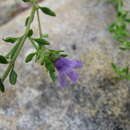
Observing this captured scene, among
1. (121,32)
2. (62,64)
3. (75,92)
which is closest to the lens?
(62,64)

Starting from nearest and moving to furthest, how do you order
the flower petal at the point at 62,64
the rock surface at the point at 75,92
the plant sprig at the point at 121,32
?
the flower petal at the point at 62,64, the rock surface at the point at 75,92, the plant sprig at the point at 121,32

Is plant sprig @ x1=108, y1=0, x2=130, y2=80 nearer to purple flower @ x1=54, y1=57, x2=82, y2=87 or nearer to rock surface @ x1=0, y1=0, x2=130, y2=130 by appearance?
rock surface @ x1=0, y1=0, x2=130, y2=130

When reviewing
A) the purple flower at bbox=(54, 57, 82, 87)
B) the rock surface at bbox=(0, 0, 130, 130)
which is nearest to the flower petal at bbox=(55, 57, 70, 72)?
the purple flower at bbox=(54, 57, 82, 87)

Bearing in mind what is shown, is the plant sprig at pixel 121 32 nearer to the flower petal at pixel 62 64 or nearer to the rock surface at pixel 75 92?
the rock surface at pixel 75 92

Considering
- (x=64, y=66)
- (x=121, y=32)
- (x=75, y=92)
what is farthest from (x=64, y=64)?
(x=121, y=32)

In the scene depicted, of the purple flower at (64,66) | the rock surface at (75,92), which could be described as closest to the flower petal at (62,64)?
the purple flower at (64,66)

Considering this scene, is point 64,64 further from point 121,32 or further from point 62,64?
point 121,32

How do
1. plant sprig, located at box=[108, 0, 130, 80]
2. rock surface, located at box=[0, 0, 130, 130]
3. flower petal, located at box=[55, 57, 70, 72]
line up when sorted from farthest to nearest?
plant sprig, located at box=[108, 0, 130, 80] → rock surface, located at box=[0, 0, 130, 130] → flower petal, located at box=[55, 57, 70, 72]

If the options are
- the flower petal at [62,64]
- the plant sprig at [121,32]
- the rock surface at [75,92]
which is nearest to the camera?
the flower petal at [62,64]
